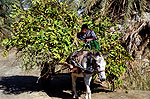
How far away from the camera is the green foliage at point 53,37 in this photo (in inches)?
257

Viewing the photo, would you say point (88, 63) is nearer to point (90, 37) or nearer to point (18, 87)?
point (90, 37)

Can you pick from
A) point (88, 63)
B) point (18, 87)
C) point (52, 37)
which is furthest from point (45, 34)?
point (18, 87)

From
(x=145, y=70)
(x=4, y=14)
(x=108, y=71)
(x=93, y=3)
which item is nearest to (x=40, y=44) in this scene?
(x=108, y=71)

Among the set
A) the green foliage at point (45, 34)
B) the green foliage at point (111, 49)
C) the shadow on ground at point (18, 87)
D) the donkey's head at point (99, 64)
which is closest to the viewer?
the donkey's head at point (99, 64)

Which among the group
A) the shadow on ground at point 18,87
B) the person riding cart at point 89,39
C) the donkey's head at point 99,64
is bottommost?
the shadow on ground at point 18,87

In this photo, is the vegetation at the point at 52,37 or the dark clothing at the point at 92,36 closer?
the dark clothing at the point at 92,36

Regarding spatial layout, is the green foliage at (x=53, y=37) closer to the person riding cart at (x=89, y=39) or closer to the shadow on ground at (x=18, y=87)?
the person riding cart at (x=89, y=39)

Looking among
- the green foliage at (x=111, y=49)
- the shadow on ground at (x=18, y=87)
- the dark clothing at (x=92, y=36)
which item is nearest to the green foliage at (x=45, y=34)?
the dark clothing at (x=92, y=36)

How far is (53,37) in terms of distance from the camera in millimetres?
6543

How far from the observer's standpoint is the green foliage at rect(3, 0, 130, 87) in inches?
257

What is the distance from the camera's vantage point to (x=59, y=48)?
21.8 ft

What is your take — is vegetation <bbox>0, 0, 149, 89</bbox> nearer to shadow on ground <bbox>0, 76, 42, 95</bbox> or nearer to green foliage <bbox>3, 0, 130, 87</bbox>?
green foliage <bbox>3, 0, 130, 87</bbox>

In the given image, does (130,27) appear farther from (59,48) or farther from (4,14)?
(4,14)

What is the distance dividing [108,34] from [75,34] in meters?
1.38
